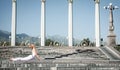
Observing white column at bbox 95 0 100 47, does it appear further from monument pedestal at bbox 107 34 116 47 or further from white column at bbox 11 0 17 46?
white column at bbox 11 0 17 46

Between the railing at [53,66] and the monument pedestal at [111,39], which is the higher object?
the monument pedestal at [111,39]

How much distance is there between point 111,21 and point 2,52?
17115mm

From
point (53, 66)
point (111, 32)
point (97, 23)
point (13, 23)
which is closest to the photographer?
point (53, 66)

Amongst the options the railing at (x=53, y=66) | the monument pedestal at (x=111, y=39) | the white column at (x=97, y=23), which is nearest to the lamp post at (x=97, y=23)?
the white column at (x=97, y=23)

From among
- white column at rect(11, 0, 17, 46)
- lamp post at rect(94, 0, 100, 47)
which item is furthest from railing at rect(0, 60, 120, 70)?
lamp post at rect(94, 0, 100, 47)

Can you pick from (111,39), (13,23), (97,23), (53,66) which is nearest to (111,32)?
(111,39)

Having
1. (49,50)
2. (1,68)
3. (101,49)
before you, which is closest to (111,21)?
(101,49)

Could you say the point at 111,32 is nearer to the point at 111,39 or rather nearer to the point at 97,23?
the point at 111,39

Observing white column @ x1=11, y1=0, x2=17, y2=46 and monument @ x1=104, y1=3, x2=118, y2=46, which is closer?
monument @ x1=104, y1=3, x2=118, y2=46

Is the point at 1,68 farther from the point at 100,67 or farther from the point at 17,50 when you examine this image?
the point at 17,50

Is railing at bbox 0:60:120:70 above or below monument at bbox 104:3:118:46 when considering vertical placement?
below

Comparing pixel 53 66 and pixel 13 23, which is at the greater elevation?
pixel 13 23

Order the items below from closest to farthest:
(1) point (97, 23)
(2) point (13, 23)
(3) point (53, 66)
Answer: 1. (3) point (53, 66)
2. (2) point (13, 23)
3. (1) point (97, 23)

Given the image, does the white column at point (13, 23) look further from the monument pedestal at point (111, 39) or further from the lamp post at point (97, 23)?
the monument pedestal at point (111, 39)
